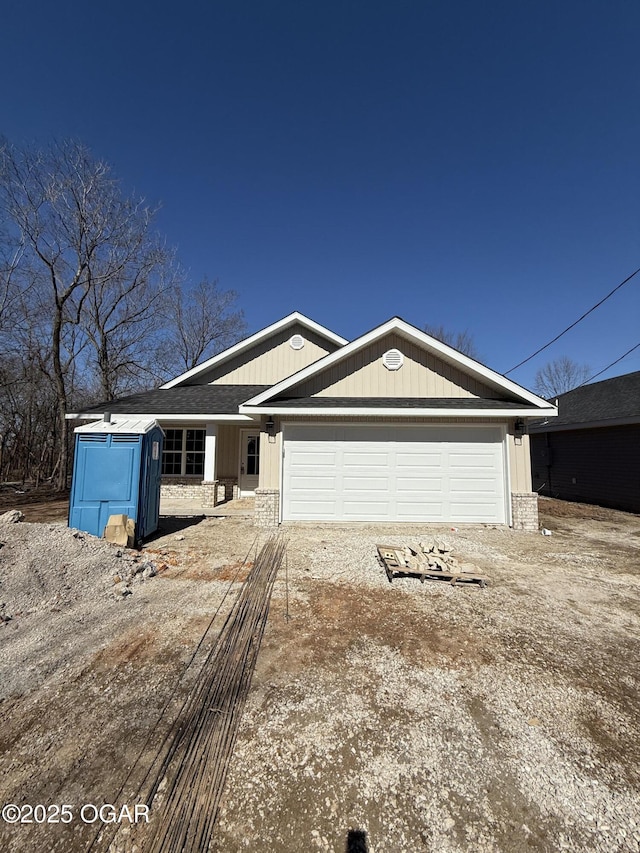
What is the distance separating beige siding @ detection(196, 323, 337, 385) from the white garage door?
5.91 m

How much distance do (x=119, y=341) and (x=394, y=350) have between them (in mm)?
19517

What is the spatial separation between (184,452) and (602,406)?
1657 centimetres

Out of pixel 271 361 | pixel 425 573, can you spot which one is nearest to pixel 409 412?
pixel 425 573

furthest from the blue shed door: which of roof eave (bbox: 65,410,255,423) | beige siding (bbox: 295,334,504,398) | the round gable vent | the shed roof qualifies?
the round gable vent

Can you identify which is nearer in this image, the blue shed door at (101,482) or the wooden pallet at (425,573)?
the wooden pallet at (425,573)

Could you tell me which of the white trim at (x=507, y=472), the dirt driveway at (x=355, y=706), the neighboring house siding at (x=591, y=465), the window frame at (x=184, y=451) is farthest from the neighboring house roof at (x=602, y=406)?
the window frame at (x=184, y=451)

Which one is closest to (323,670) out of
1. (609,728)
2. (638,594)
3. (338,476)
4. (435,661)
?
(435,661)

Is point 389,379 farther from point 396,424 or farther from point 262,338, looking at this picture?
point 262,338

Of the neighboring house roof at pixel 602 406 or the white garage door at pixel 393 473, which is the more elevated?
the neighboring house roof at pixel 602 406

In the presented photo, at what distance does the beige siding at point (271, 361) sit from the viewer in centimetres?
1495

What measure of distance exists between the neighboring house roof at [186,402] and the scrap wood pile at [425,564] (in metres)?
7.20

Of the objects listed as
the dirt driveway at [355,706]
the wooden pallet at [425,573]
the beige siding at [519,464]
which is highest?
the beige siding at [519,464]

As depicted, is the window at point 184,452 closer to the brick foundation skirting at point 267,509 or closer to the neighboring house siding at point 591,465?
the brick foundation skirting at point 267,509

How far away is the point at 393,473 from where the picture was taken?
9.62m
